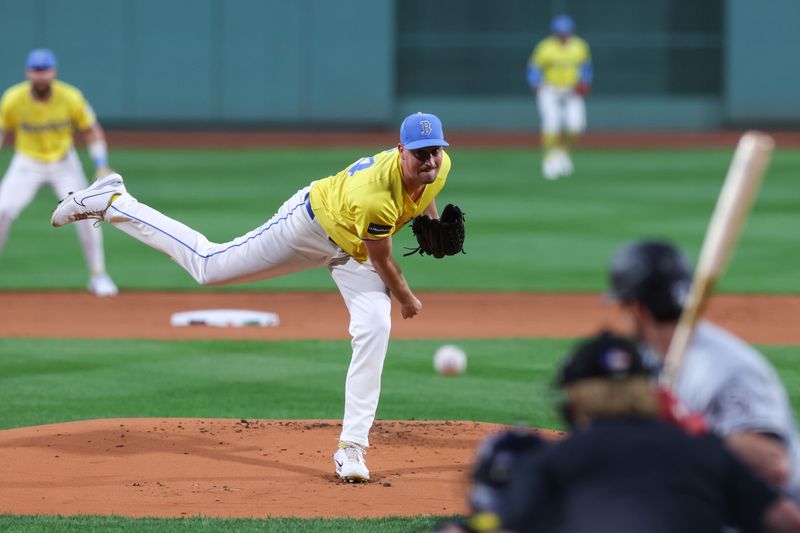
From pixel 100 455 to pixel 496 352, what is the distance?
4.49 meters

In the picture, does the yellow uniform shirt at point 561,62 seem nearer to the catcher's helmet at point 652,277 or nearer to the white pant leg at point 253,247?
the white pant leg at point 253,247

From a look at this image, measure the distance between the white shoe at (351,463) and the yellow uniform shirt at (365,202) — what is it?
106 cm

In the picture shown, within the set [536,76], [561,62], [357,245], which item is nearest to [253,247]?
[357,245]

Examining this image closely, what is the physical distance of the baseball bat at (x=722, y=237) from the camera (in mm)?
4023

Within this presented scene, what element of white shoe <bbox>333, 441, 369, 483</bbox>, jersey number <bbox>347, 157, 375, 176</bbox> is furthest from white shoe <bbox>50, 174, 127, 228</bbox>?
white shoe <bbox>333, 441, 369, 483</bbox>

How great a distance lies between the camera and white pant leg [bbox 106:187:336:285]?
8.03 meters

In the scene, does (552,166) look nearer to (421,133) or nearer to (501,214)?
(501,214)

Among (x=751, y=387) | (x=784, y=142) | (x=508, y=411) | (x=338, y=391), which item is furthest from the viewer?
(x=784, y=142)

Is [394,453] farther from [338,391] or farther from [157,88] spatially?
[157,88]

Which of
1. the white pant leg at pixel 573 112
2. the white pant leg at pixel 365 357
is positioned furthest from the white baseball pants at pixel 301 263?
the white pant leg at pixel 573 112

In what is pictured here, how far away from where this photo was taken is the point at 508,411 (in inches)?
→ 376

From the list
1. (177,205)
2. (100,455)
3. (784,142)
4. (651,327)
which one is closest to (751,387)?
(651,327)

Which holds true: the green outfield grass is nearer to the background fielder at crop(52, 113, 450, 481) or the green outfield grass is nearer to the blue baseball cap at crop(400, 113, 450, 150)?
the background fielder at crop(52, 113, 450, 481)

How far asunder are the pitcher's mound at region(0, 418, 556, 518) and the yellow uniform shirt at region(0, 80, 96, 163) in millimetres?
6134
